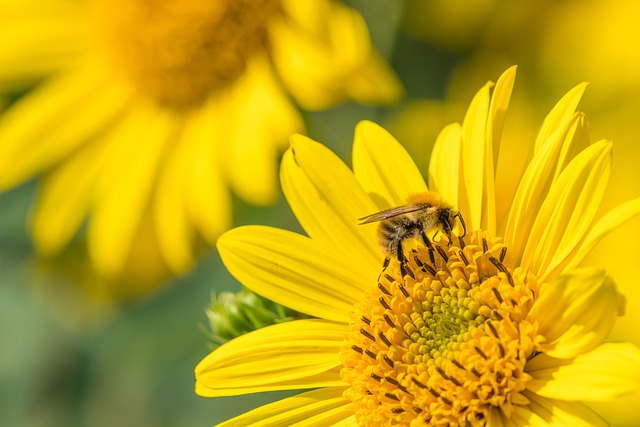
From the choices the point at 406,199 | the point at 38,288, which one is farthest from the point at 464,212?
the point at 38,288

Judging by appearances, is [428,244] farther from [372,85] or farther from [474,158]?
[372,85]

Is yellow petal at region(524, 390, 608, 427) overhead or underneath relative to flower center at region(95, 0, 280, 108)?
underneath

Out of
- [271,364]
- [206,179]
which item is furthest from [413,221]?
[206,179]

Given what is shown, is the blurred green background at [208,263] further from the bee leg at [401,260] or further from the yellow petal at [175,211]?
the bee leg at [401,260]

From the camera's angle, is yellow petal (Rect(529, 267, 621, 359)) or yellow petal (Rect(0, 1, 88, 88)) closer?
yellow petal (Rect(529, 267, 621, 359))

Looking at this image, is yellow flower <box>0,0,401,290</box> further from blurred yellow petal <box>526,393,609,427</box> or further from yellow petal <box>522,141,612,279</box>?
blurred yellow petal <box>526,393,609,427</box>

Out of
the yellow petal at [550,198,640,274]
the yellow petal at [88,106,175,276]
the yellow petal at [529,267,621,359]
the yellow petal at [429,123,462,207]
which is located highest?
the yellow petal at [88,106,175,276]

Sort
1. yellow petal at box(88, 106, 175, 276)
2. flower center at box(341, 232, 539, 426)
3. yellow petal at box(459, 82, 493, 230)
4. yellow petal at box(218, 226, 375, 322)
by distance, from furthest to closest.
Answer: yellow petal at box(88, 106, 175, 276) < yellow petal at box(218, 226, 375, 322) < yellow petal at box(459, 82, 493, 230) < flower center at box(341, 232, 539, 426)

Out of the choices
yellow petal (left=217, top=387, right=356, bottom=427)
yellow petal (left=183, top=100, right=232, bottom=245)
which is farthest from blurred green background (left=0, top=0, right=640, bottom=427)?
yellow petal (left=217, top=387, right=356, bottom=427)
